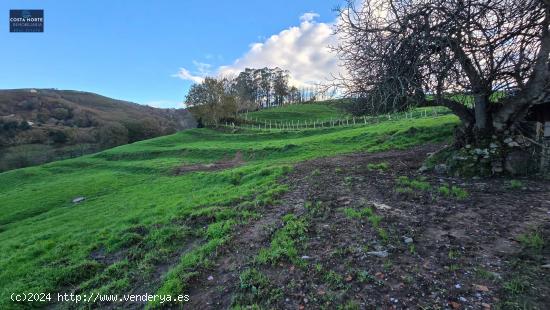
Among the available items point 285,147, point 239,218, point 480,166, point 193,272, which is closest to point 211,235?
point 239,218

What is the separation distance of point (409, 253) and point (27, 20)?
45552mm

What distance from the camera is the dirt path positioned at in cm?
448

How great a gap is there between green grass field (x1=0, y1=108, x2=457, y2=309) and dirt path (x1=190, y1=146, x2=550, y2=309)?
5.45ft

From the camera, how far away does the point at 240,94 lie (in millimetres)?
98438

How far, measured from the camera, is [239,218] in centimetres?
948

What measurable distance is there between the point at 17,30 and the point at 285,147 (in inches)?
1315

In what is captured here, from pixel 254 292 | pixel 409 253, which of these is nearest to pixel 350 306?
pixel 254 292

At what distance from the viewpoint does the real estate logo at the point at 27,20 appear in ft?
110

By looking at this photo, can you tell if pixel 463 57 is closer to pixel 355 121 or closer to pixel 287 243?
pixel 287 243

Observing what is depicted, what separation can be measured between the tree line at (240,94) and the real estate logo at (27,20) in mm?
31264

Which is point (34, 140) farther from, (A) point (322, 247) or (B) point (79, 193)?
(A) point (322, 247)

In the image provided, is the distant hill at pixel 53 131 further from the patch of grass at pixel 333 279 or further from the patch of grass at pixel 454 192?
the patch of grass at pixel 333 279

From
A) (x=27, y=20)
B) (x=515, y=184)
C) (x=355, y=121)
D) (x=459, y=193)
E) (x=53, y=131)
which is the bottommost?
(x=459, y=193)

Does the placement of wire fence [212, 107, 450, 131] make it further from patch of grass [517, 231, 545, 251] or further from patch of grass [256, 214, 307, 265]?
patch of grass [517, 231, 545, 251]
